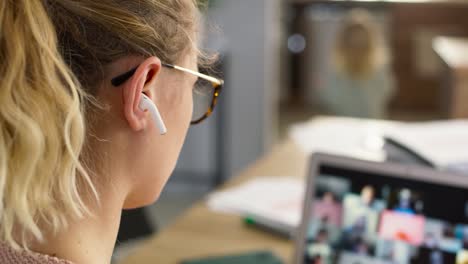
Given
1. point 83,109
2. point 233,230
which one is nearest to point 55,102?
point 83,109

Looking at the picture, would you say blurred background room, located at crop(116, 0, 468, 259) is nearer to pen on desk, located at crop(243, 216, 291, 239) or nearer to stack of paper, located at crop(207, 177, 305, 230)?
stack of paper, located at crop(207, 177, 305, 230)

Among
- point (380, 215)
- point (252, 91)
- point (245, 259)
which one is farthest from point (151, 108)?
point (252, 91)

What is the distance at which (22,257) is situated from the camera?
2.02 feet

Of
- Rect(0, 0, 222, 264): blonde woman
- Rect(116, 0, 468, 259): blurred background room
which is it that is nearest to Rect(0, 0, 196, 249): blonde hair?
Rect(0, 0, 222, 264): blonde woman

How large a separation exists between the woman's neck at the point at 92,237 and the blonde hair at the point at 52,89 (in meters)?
0.01

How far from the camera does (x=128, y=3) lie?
0.65 meters

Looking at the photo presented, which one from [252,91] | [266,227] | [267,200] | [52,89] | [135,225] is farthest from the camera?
[252,91]

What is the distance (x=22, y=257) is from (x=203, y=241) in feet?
2.64

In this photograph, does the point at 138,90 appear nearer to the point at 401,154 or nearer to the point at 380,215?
the point at 380,215

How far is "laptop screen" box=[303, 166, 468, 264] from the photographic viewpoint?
1.00m

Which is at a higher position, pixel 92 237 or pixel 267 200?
pixel 92 237

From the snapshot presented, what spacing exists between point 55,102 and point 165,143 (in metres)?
0.15

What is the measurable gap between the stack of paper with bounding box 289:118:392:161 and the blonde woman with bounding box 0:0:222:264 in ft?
4.02

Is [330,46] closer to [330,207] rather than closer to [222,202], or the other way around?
[222,202]
